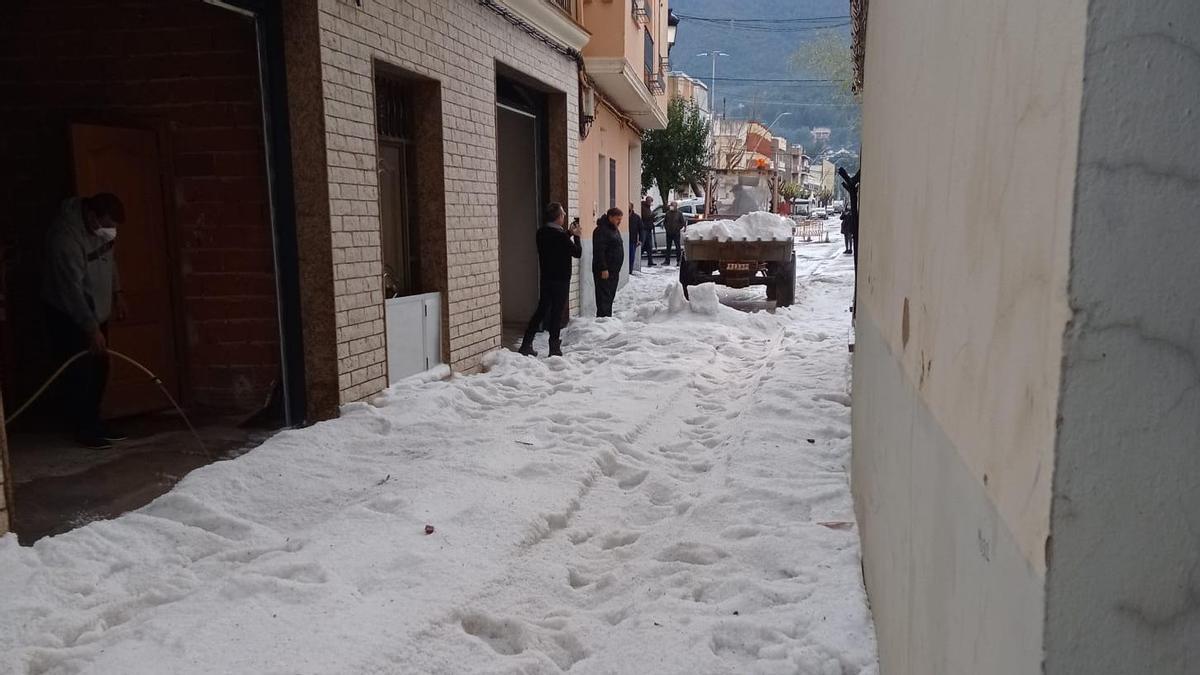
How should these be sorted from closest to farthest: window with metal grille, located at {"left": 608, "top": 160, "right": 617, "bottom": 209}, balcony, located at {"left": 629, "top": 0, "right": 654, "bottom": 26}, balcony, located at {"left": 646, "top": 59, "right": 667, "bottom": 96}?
balcony, located at {"left": 629, "top": 0, "right": 654, "bottom": 26}, window with metal grille, located at {"left": 608, "top": 160, "right": 617, "bottom": 209}, balcony, located at {"left": 646, "top": 59, "right": 667, "bottom": 96}

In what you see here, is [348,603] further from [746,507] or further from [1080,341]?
[1080,341]

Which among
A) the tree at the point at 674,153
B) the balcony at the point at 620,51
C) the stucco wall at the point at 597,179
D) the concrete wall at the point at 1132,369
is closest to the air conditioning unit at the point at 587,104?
the stucco wall at the point at 597,179

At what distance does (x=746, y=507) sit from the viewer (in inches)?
192

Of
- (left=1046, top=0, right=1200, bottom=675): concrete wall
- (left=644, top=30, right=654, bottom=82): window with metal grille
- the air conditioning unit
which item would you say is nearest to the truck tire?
the air conditioning unit

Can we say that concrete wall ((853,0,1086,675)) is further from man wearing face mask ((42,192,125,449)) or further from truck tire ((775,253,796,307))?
truck tire ((775,253,796,307))

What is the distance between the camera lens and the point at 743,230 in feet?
47.6

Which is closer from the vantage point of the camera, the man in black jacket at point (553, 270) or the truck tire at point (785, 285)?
the man in black jacket at point (553, 270)

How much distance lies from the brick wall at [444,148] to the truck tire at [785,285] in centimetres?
514

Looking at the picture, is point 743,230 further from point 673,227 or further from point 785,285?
point 673,227

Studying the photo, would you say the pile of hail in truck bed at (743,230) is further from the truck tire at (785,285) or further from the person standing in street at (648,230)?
the person standing in street at (648,230)

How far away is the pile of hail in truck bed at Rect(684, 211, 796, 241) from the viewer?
14367 millimetres

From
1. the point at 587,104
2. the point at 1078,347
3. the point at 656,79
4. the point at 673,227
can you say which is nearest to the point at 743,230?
the point at 587,104

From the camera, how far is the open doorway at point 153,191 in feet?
21.9

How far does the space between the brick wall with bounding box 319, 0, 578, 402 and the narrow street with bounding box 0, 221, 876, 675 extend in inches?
32.8
